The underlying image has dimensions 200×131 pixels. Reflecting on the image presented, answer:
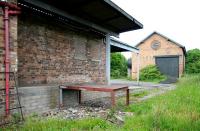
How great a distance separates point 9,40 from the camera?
5297mm

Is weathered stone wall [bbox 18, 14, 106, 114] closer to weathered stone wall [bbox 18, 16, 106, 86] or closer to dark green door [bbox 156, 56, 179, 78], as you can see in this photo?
weathered stone wall [bbox 18, 16, 106, 86]

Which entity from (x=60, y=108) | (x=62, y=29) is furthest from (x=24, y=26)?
(x=60, y=108)

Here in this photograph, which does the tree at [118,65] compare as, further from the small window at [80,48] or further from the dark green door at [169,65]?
the small window at [80,48]

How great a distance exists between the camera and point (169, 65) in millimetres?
29312

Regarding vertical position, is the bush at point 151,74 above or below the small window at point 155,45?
below

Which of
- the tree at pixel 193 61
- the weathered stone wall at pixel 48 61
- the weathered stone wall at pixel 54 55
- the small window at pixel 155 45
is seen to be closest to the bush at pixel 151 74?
the small window at pixel 155 45

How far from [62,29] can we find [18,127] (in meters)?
4.18

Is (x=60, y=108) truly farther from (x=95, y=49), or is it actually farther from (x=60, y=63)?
(x=95, y=49)

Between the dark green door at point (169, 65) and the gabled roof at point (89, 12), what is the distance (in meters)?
20.4

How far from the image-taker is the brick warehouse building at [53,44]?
20.1ft

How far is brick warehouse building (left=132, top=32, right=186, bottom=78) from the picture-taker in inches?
1129

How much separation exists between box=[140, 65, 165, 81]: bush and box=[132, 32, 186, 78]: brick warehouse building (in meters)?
0.74

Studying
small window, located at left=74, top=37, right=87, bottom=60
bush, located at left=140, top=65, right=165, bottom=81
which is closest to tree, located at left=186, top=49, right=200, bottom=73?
bush, located at left=140, top=65, right=165, bottom=81

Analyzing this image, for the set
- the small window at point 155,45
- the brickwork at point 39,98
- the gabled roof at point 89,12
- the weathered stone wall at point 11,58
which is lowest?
the brickwork at point 39,98
